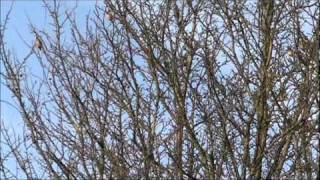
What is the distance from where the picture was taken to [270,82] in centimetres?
715

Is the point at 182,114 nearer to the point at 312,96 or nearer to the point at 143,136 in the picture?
the point at 143,136

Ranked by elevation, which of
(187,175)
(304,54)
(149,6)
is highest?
(149,6)

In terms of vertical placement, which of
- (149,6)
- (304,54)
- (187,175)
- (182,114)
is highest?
(149,6)

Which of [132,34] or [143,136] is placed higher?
[132,34]

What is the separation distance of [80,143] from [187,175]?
0.89 metres

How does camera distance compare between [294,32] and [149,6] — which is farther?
[149,6]

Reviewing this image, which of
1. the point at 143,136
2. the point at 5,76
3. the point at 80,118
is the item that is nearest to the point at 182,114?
the point at 143,136

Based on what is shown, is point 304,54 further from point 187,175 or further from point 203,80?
point 187,175

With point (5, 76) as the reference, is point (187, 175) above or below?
below

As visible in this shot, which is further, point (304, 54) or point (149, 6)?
point (149, 6)

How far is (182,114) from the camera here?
23.5 ft

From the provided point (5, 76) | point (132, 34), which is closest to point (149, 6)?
point (132, 34)

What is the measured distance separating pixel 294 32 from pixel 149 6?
1279mm

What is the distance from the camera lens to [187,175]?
7105mm
